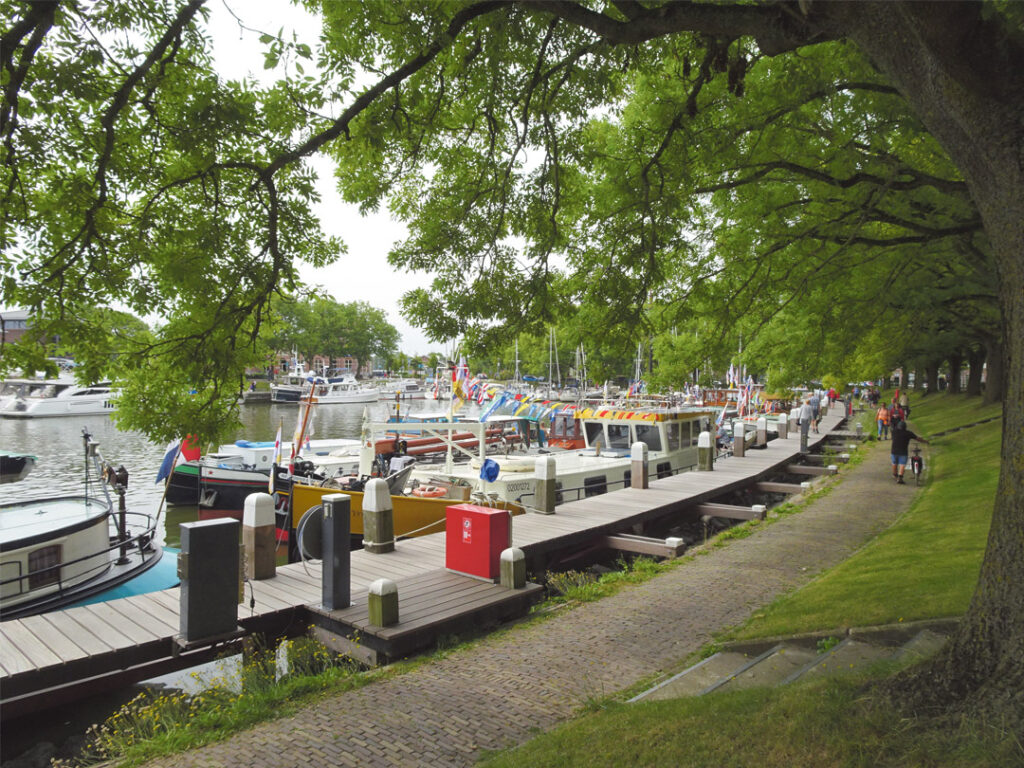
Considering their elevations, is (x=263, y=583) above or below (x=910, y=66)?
below

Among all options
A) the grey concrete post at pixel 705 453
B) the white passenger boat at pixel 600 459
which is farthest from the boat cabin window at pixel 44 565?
the grey concrete post at pixel 705 453

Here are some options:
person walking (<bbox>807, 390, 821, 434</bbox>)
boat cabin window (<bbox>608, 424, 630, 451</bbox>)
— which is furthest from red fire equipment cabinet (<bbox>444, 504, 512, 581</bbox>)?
person walking (<bbox>807, 390, 821, 434</bbox>)

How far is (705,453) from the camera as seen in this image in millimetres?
19641

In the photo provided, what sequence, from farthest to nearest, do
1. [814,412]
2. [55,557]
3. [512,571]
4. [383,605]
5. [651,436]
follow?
[814,412] → [651,436] → [55,557] → [512,571] → [383,605]

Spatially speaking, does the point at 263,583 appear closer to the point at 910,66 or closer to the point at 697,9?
the point at 697,9

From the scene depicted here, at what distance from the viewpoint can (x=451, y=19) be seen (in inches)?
233

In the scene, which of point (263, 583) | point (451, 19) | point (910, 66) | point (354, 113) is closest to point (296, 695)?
point (263, 583)

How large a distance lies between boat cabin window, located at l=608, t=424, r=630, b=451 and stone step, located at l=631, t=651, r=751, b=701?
12623mm

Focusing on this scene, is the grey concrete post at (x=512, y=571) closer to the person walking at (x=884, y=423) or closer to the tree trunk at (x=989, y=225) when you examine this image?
the tree trunk at (x=989, y=225)

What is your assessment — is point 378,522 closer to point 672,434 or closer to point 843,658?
point 843,658

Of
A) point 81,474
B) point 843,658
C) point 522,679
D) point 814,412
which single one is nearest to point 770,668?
point 843,658

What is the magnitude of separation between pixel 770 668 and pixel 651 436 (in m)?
13.7

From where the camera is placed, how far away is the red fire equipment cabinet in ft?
29.1

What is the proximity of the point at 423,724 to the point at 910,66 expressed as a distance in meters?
5.65
